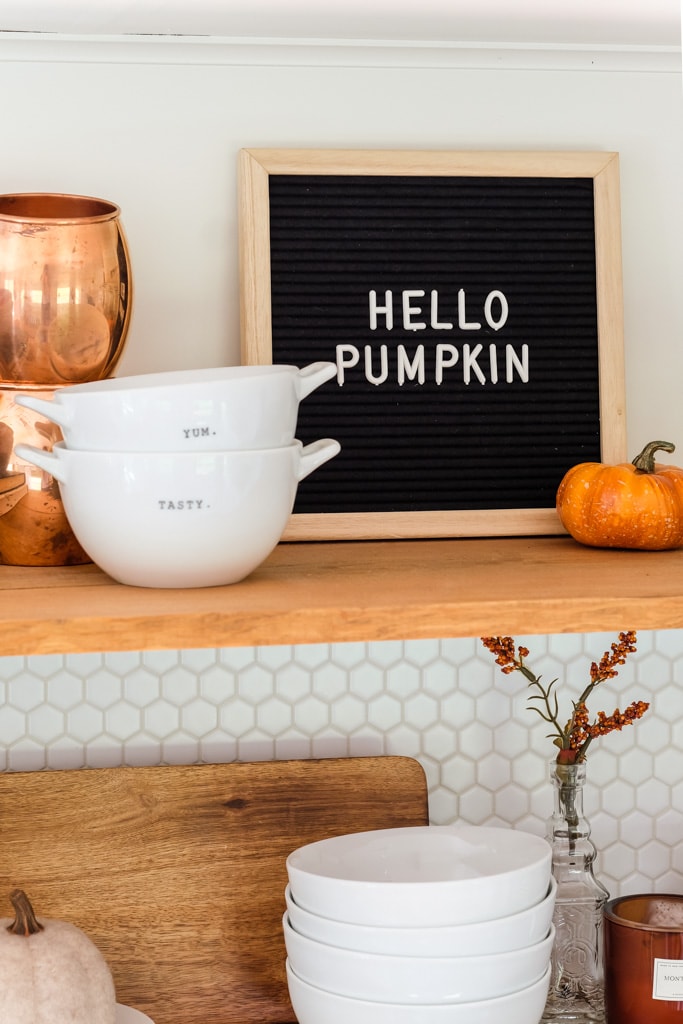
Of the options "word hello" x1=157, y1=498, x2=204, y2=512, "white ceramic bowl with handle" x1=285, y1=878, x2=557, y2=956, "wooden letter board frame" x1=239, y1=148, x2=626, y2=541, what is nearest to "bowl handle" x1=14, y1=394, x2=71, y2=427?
"word hello" x1=157, y1=498, x2=204, y2=512

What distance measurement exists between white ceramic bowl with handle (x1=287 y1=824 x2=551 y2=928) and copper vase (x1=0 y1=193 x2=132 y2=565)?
1.19 ft

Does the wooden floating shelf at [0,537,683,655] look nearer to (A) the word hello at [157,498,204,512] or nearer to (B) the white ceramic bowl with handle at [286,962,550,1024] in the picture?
(A) the word hello at [157,498,204,512]

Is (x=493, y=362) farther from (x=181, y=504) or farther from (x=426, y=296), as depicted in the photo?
(x=181, y=504)

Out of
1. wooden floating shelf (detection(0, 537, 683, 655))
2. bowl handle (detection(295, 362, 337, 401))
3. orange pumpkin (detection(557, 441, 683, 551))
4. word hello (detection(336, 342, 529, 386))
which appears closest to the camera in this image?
wooden floating shelf (detection(0, 537, 683, 655))

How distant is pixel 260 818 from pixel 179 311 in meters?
0.53

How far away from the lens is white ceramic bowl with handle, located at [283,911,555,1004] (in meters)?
0.90

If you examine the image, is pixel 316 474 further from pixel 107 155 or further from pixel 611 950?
pixel 611 950

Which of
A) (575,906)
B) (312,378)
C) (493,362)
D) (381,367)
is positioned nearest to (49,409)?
(312,378)

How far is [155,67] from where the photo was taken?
109 centimetres

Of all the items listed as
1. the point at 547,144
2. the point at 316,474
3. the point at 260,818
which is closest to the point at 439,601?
the point at 316,474

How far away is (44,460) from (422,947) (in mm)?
514

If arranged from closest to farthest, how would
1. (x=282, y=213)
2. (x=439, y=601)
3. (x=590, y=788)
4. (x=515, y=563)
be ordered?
(x=439, y=601), (x=515, y=563), (x=282, y=213), (x=590, y=788)

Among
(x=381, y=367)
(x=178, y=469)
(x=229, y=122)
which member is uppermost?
(x=229, y=122)

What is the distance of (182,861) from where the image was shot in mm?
1091
